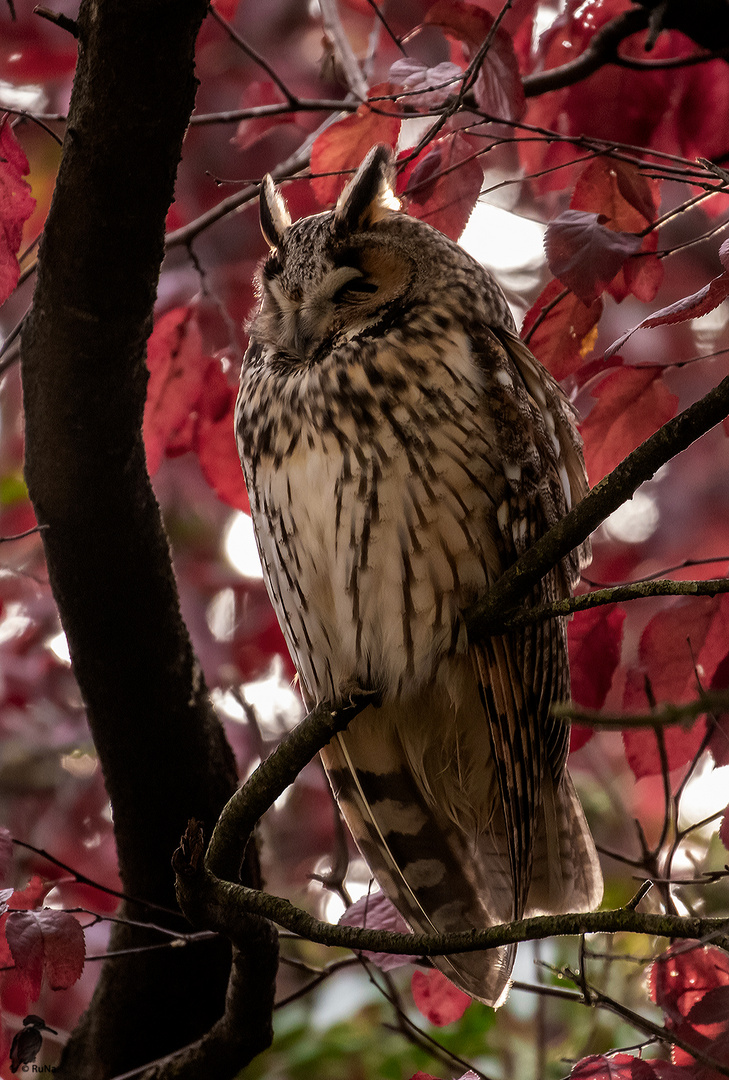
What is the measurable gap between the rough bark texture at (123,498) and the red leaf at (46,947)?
480 millimetres

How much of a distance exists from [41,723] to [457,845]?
206cm

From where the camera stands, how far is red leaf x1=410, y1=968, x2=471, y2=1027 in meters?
2.02

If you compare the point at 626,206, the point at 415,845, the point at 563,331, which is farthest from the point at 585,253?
the point at 415,845

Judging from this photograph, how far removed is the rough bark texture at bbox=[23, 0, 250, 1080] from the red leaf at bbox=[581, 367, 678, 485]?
763 mm

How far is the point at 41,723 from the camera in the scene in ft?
11.8

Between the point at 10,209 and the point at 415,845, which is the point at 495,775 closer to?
the point at 415,845

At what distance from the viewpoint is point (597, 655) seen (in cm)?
184

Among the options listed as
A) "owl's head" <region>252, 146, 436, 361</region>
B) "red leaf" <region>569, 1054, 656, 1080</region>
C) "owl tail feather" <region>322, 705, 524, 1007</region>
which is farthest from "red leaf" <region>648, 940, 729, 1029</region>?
"owl's head" <region>252, 146, 436, 361</region>

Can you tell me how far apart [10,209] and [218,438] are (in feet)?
2.42

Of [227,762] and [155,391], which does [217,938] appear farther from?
[155,391]

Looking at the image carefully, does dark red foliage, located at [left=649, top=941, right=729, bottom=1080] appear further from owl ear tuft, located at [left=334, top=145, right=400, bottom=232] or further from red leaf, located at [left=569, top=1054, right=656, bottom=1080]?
owl ear tuft, located at [left=334, top=145, right=400, bottom=232]

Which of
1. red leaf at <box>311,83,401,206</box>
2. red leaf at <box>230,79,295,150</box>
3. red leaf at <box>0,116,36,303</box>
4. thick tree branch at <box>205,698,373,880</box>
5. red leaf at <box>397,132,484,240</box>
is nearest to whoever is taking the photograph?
thick tree branch at <box>205,698,373,880</box>

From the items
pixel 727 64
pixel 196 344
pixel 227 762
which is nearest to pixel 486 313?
pixel 196 344

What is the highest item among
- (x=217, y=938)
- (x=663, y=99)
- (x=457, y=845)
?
(x=663, y=99)
